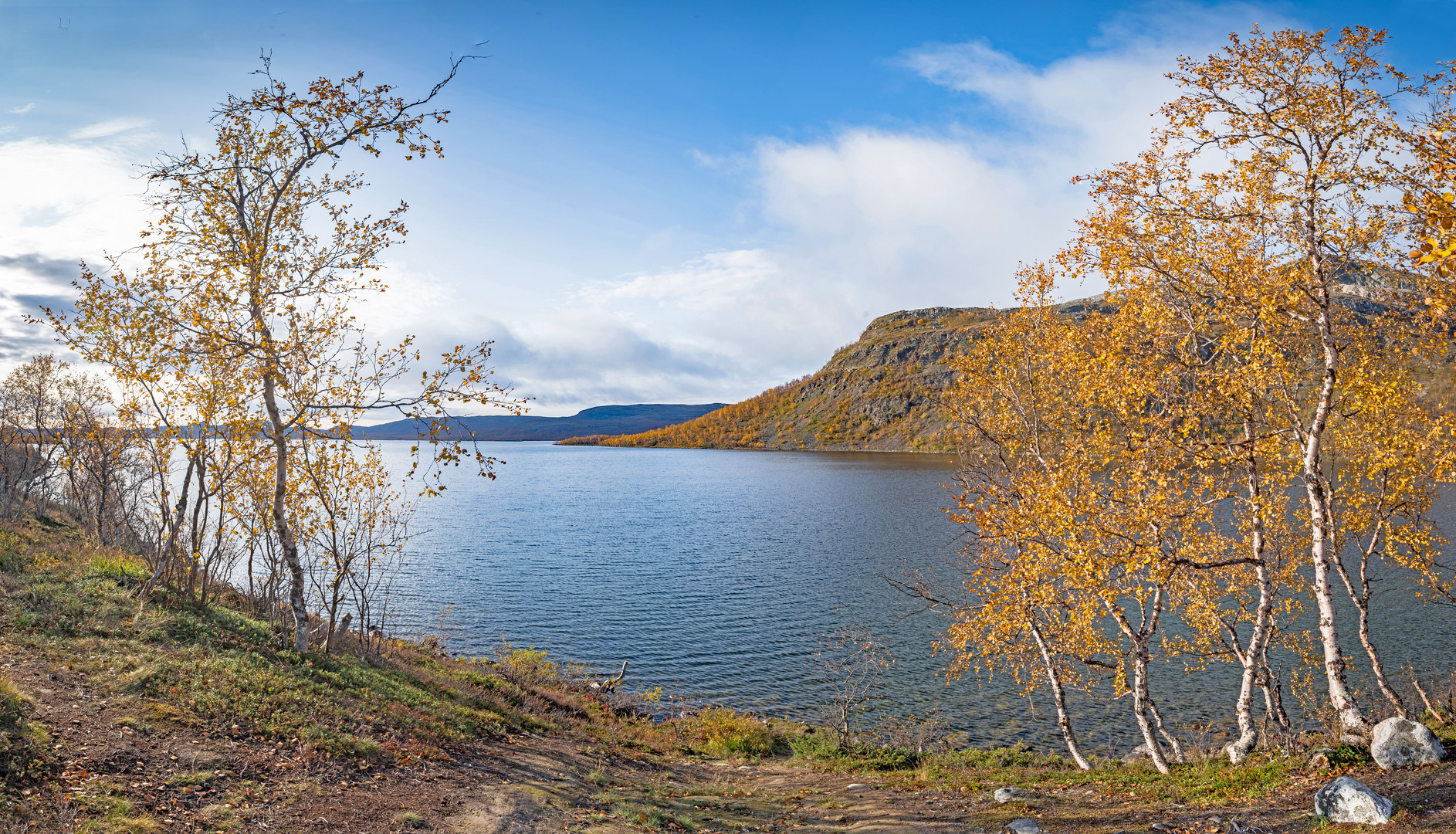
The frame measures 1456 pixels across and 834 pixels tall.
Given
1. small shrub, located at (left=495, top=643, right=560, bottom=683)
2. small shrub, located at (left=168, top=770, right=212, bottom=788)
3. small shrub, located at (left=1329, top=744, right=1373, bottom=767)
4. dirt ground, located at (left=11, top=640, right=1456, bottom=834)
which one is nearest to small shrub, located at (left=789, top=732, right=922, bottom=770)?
dirt ground, located at (left=11, top=640, right=1456, bottom=834)

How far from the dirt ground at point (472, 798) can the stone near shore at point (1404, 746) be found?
0.30 meters

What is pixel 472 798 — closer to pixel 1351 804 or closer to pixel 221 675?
pixel 221 675

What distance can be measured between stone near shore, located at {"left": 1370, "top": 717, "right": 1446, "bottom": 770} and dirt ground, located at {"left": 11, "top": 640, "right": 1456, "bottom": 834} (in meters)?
0.30

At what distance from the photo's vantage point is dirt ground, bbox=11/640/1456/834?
31.5 feet

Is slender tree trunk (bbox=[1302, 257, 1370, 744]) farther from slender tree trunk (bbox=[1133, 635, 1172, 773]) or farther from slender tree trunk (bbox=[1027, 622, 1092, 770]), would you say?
slender tree trunk (bbox=[1027, 622, 1092, 770])

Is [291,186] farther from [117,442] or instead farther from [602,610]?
[602,610]

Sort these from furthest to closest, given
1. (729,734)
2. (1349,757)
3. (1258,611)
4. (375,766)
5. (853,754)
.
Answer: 1. (729,734)
2. (853,754)
3. (1258,611)
4. (375,766)
5. (1349,757)

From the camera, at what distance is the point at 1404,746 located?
1156 cm

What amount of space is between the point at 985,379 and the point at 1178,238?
6.47 m

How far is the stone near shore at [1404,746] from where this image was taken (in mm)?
11367

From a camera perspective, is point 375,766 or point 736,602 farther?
point 736,602

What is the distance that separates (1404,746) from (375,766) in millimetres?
18217

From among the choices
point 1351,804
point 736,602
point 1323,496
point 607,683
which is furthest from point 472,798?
point 736,602

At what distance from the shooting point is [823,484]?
118938mm
